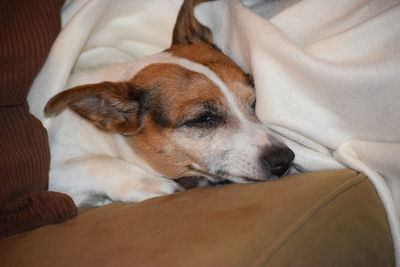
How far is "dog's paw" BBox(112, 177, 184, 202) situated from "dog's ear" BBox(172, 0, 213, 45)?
0.85 meters

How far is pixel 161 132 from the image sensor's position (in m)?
2.16

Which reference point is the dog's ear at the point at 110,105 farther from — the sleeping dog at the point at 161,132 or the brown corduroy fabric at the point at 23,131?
the brown corduroy fabric at the point at 23,131

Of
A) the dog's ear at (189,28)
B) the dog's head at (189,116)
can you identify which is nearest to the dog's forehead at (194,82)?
the dog's head at (189,116)

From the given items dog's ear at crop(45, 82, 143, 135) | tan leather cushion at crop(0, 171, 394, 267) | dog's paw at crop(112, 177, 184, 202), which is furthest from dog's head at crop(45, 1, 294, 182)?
tan leather cushion at crop(0, 171, 394, 267)

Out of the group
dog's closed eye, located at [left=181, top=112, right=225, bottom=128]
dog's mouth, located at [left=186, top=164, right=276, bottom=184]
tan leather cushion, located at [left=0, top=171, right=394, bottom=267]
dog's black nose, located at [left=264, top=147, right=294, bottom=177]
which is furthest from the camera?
dog's closed eye, located at [left=181, top=112, right=225, bottom=128]

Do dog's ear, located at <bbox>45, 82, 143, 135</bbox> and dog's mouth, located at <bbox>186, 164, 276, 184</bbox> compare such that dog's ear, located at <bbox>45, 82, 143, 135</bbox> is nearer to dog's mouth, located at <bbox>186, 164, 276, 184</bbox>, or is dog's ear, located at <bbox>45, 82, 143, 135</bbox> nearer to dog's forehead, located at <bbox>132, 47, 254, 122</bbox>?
dog's forehead, located at <bbox>132, 47, 254, 122</bbox>

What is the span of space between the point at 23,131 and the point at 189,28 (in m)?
1.05

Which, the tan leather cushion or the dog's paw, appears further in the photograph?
the dog's paw

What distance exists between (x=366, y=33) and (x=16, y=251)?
1.63 m

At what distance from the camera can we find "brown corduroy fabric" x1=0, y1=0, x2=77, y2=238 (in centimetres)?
178

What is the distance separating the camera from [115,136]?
2312mm

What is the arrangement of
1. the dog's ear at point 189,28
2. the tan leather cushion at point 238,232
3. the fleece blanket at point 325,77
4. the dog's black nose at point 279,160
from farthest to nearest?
1. the dog's ear at point 189,28
2. the dog's black nose at point 279,160
3. the fleece blanket at point 325,77
4. the tan leather cushion at point 238,232

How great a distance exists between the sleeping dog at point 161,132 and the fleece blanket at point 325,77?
145mm

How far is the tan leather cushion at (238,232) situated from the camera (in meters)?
1.26
